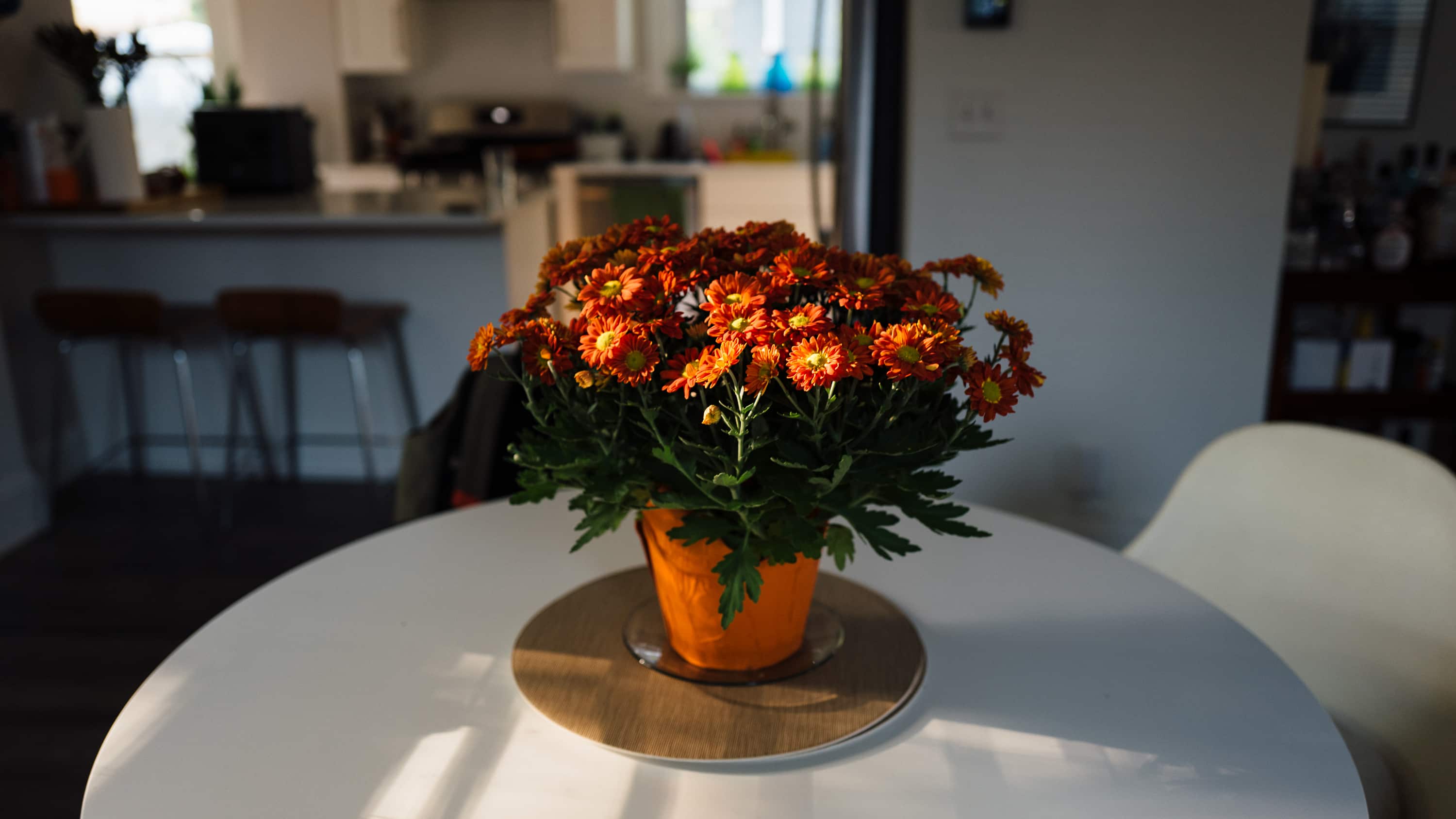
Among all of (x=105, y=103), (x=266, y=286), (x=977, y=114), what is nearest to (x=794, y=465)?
(x=977, y=114)

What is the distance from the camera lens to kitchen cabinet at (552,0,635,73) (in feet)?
17.8

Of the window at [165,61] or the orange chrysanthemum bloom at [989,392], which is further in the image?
the window at [165,61]

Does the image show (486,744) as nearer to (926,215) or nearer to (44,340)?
(926,215)

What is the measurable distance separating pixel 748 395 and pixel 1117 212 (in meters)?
2.11

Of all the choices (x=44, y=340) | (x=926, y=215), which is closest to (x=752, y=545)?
(x=926, y=215)

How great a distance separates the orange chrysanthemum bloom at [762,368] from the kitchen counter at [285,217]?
2.61m

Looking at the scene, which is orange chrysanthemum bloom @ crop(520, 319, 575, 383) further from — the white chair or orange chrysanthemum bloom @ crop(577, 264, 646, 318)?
the white chair

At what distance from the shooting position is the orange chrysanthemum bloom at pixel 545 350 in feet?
2.78

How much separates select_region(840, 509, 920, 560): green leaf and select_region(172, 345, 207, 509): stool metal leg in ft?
9.37

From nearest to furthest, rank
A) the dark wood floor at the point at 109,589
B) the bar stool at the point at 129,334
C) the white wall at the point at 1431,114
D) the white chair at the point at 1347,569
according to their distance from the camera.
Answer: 1. the white chair at the point at 1347,569
2. the dark wood floor at the point at 109,589
3. the white wall at the point at 1431,114
4. the bar stool at the point at 129,334

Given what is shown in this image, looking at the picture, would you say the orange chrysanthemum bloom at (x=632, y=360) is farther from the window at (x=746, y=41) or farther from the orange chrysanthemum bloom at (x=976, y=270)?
the window at (x=746, y=41)

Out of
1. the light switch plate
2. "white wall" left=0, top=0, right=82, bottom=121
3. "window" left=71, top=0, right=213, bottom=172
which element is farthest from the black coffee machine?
the light switch plate

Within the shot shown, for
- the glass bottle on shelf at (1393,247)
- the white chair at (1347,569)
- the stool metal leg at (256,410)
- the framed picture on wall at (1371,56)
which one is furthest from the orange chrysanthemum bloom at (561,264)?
the stool metal leg at (256,410)

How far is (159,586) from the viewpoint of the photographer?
110 inches
